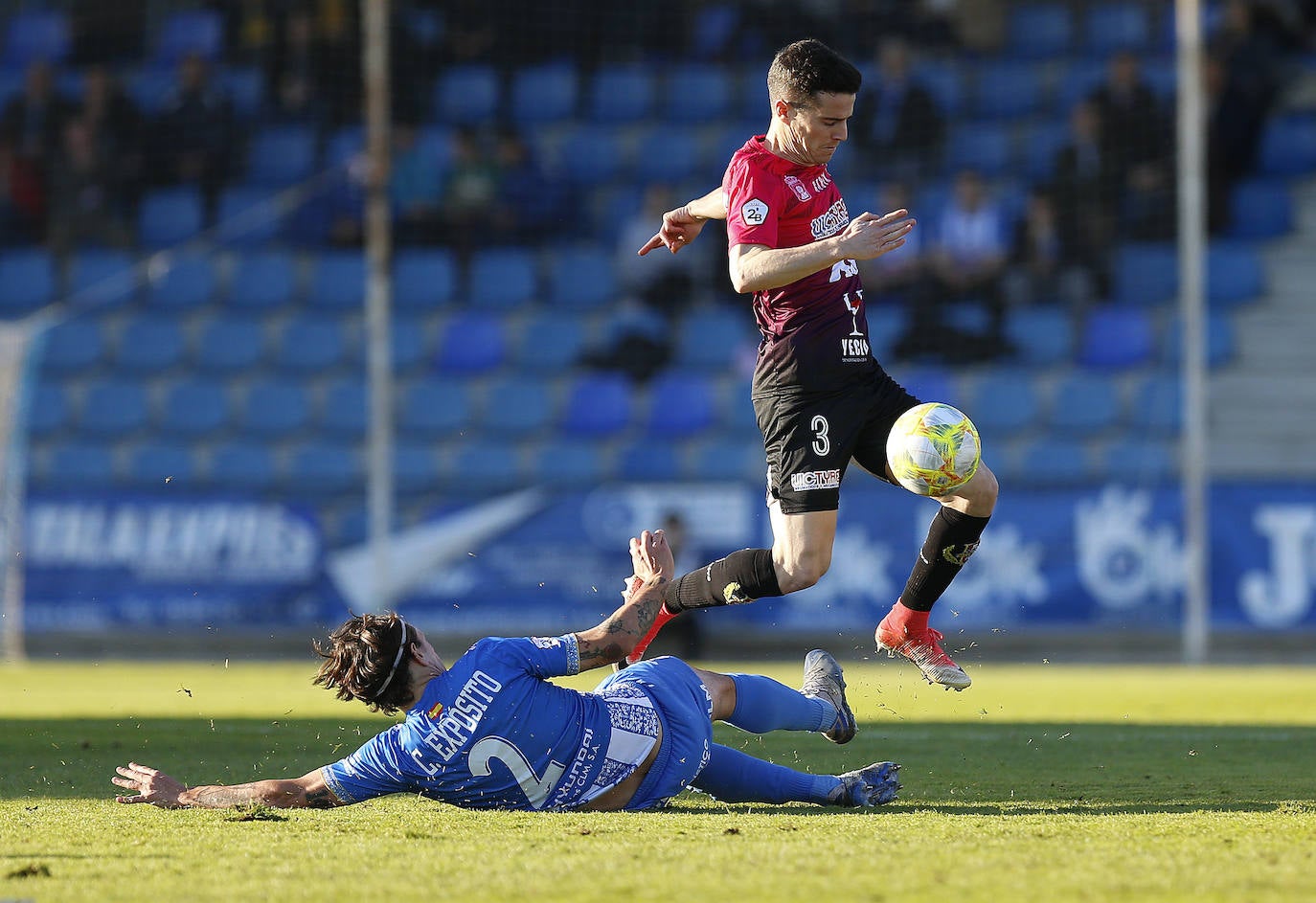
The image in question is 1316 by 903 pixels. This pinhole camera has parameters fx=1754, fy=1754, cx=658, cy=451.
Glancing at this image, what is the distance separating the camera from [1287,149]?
1920 centimetres

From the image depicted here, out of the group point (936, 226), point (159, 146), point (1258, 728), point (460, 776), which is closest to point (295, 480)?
point (159, 146)

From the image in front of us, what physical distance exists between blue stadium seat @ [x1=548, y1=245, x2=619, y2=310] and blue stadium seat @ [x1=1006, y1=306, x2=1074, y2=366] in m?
4.21

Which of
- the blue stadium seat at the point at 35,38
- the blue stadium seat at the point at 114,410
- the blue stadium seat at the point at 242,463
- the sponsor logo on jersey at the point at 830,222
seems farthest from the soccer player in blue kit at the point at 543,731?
the blue stadium seat at the point at 35,38

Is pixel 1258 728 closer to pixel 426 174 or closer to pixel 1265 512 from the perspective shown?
pixel 1265 512

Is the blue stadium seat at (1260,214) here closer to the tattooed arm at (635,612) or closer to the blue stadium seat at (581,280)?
the blue stadium seat at (581,280)

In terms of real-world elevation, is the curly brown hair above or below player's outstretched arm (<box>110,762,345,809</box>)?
above

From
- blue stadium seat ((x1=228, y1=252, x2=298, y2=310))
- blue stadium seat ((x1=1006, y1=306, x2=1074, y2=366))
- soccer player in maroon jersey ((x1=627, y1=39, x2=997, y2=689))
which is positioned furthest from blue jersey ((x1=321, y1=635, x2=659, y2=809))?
blue stadium seat ((x1=228, y1=252, x2=298, y2=310))

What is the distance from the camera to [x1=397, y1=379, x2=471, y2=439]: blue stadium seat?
17.4 meters

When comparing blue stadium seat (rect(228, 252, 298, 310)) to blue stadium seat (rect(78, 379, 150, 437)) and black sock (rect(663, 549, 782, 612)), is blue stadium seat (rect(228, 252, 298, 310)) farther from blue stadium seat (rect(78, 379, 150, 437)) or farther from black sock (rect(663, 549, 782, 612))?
black sock (rect(663, 549, 782, 612))

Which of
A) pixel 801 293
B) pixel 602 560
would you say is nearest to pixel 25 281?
pixel 602 560

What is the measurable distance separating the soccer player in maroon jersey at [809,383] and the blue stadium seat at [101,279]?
13.3m

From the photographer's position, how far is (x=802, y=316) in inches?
257

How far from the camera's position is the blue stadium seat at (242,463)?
17.0 metres

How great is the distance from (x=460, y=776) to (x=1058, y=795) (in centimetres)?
199
